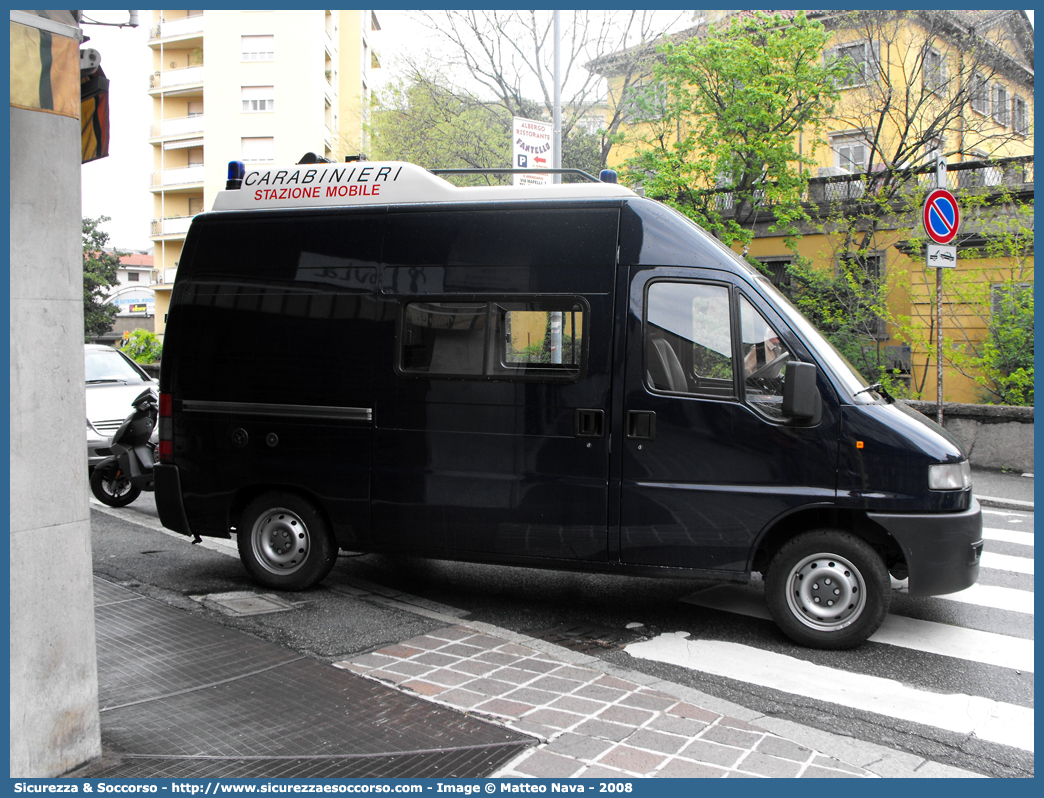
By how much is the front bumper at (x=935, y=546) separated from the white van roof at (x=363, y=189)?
8.64ft

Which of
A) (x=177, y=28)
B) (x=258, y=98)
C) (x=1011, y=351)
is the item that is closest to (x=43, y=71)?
(x=1011, y=351)

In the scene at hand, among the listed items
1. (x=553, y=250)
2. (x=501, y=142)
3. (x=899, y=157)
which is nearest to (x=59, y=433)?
(x=553, y=250)

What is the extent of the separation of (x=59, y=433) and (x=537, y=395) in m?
3.03

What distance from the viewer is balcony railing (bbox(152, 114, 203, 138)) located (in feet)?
181

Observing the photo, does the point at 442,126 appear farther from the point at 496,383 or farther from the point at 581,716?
the point at 581,716

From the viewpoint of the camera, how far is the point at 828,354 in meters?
5.63

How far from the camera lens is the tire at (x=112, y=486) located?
34.3 feet

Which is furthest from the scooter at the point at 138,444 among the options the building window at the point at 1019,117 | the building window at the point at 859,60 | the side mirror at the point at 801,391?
the building window at the point at 1019,117

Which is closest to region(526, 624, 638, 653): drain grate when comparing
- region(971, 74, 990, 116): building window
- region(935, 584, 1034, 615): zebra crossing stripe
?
region(935, 584, 1034, 615): zebra crossing stripe

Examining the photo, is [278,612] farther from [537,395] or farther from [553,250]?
[553,250]

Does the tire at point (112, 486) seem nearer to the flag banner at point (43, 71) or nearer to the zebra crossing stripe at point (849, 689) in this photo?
the zebra crossing stripe at point (849, 689)

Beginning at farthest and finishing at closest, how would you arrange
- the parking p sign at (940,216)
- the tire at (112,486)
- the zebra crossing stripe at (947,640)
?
the parking p sign at (940,216), the tire at (112,486), the zebra crossing stripe at (947,640)

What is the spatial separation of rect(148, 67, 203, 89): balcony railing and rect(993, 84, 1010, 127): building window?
151 feet

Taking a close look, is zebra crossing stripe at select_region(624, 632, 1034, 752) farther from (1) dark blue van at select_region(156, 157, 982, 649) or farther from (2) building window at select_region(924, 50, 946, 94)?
(2) building window at select_region(924, 50, 946, 94)
